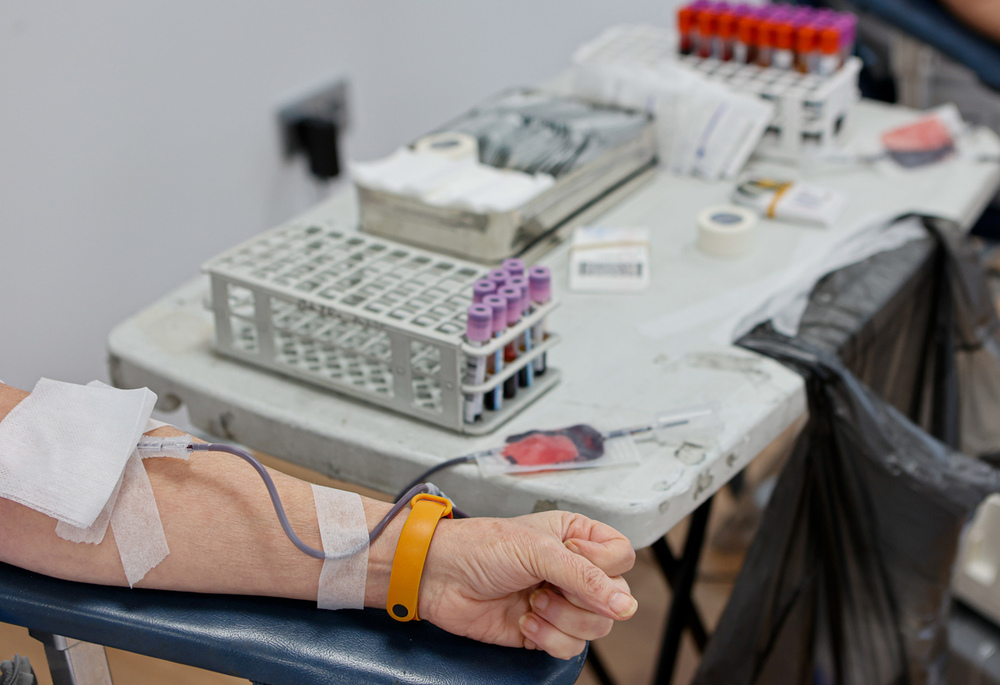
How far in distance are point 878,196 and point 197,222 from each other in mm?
1200

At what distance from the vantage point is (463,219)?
119cm

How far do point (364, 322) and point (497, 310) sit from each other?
0.14m

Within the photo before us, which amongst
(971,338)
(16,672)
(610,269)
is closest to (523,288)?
(610,269)

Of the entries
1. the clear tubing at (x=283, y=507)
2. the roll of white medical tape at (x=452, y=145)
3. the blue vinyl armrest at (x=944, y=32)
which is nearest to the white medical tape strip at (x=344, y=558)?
the clear tubing at (x=283, y=507)

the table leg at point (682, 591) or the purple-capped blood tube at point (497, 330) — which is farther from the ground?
the purple-capped blood tube at point (497, 330)

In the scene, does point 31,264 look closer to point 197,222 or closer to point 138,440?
point 197,222

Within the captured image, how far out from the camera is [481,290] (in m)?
0.92

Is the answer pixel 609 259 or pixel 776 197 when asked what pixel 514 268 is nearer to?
pixel 609 259

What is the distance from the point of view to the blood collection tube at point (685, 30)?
63.9 inches

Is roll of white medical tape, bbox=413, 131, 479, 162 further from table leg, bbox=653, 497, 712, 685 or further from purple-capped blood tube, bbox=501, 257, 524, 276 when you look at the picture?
table leg, bbox=653, 497, 712, 685

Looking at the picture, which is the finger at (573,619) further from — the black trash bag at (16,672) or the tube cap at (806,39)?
the tube cap at (806,39)

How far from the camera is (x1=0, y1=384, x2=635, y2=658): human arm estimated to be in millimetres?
696

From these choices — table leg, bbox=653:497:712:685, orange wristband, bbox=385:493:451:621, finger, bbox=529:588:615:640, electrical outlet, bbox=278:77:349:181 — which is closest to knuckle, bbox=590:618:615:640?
finger, bbox=529:588:615:640

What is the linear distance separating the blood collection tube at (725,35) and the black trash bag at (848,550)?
745mm
